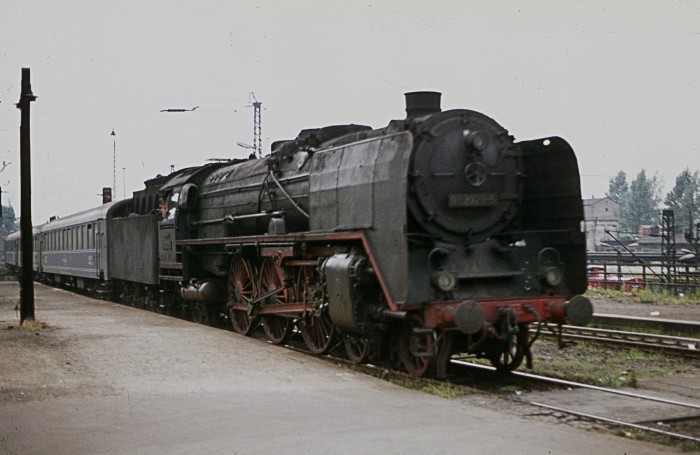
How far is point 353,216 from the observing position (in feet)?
34.6

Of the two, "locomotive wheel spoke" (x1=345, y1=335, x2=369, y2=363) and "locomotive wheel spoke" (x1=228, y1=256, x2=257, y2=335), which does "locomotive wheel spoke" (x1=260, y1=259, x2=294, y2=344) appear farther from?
"locomotive wheel spoke" (x1=345, y1=335, x2=369, y2=363)

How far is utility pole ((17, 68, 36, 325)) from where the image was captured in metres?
15.8

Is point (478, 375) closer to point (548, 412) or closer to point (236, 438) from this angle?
point (548, 412)

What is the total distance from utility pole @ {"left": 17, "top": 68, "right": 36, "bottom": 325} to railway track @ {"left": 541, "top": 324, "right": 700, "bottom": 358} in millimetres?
9746

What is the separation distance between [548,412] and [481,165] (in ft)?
11.0

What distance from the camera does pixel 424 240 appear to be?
992cm

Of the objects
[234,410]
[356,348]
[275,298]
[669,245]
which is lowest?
[234,410]

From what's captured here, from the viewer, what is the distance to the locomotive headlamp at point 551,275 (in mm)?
10305

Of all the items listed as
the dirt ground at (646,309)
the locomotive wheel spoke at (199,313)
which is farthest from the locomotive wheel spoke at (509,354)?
the dirt ground at (646,309)

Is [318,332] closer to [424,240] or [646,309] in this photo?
[424,240]

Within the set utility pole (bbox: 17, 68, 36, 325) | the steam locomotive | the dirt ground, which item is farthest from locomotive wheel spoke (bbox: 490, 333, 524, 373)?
utility pole (bbox: 17, 68, 36, 325)

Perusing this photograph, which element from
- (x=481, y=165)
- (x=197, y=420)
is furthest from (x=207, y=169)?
(x=197, y=420)

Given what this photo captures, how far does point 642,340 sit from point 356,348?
5.24m

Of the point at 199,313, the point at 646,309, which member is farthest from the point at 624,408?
the point at 646,309
